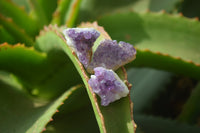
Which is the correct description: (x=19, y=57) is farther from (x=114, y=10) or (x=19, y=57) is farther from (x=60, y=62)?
(x=114, y=10)

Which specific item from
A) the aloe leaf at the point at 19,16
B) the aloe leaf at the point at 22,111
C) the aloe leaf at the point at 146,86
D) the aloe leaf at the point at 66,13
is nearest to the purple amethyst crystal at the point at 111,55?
the aloe leaf at the point at 22,111

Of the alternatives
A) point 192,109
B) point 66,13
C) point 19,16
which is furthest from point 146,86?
point 19,16

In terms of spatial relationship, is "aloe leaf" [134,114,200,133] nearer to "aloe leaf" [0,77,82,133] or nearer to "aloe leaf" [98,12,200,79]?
"aloe leaf" [98,12,200,79]

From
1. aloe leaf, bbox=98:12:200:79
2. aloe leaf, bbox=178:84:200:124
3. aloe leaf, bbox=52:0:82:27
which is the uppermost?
aloe leaf, bbox=52:0:82:27

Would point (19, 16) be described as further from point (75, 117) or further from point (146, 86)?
point (146, 86)

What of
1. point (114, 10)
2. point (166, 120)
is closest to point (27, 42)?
point (114, 10)

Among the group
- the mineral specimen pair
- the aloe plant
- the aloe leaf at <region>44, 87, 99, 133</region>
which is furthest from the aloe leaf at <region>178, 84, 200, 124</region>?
the mineral specimen pair

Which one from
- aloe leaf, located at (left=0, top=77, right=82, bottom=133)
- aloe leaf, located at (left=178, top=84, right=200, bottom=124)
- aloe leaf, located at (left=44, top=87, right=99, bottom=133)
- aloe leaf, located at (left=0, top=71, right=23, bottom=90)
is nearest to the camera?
aloe leaf, located at (left=0, top=77, right=82, bottom=133)

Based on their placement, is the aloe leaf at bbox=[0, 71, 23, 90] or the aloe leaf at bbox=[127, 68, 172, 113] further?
the aloe leaf at bbox=[127, 68, 172, 113]
